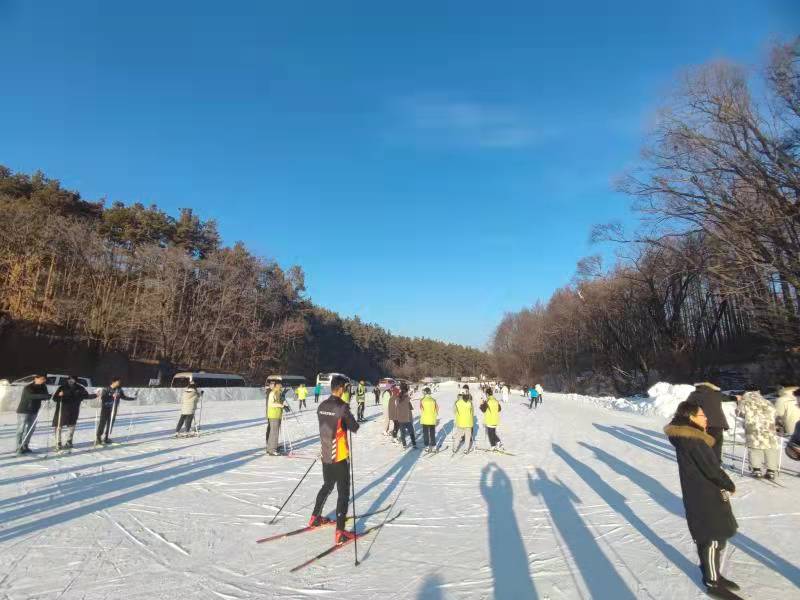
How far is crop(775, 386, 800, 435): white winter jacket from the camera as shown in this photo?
8766 millimetres

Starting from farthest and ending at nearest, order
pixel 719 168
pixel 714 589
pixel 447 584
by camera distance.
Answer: pixel 719 168
pixel 447 584
pixel 714 589

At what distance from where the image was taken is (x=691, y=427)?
4.22m

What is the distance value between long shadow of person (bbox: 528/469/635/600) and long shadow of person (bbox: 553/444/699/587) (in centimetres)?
56

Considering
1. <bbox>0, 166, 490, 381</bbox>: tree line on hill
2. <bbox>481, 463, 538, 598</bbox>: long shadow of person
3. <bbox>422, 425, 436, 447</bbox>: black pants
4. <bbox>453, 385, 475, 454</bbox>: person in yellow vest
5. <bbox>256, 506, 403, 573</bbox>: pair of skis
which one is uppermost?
<bbox>0, 166, 490, 381</bbox>: tree line on hill

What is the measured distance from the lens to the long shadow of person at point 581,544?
434 cm

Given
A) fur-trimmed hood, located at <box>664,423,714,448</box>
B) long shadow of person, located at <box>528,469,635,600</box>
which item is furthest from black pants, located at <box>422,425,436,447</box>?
fur-trimmed hood, located at <box>664,423,714,448</box>

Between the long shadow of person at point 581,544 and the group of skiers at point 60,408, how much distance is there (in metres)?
10.5

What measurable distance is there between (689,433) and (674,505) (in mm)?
3928

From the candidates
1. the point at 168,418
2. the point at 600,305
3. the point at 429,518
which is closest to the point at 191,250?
the point at 168,418

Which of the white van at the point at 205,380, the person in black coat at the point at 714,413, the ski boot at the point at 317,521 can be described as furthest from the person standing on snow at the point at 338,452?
the white van at the point at 205,380

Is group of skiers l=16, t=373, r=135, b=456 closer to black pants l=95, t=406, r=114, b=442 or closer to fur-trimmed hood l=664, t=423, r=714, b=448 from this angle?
black pants l=95, t=406, r=114, b=442

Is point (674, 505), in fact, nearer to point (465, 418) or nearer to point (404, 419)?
point (465, 418)

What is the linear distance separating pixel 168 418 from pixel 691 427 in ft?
68.4

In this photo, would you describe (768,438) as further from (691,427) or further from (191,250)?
(191,250)
